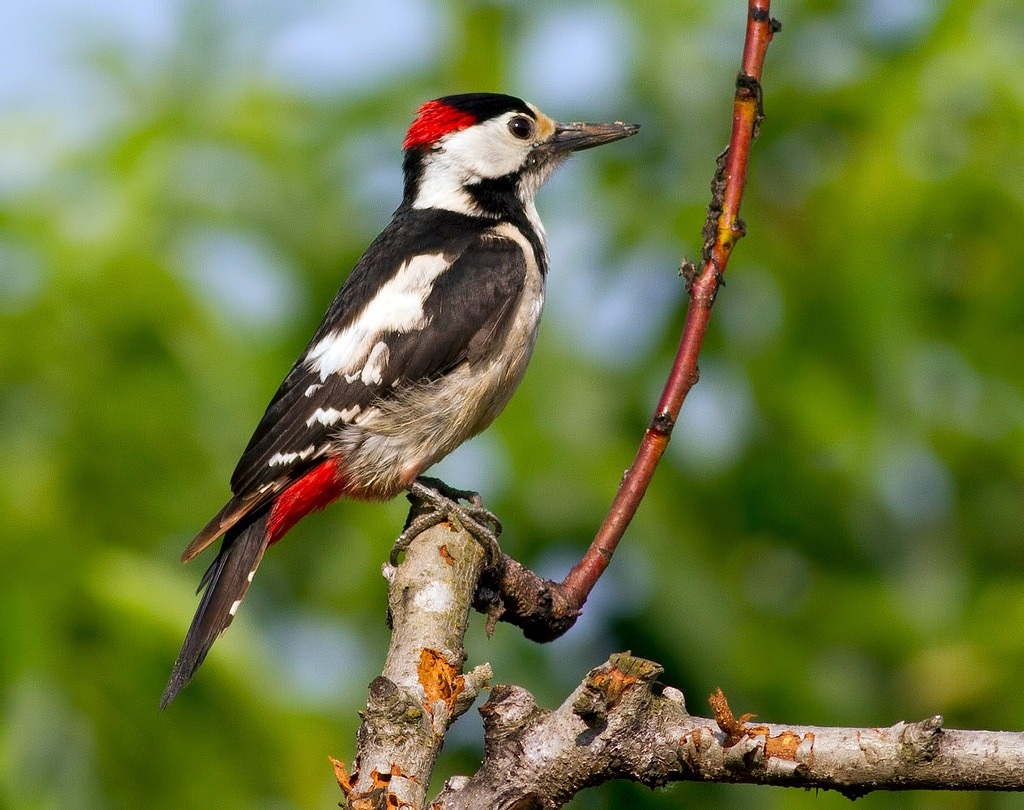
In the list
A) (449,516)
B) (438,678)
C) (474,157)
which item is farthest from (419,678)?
(474,157)

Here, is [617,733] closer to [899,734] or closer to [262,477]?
[899,734]

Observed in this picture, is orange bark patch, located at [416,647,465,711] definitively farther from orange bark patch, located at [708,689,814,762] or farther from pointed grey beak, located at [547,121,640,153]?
pointed grey beak, located at [547,121,640,153]

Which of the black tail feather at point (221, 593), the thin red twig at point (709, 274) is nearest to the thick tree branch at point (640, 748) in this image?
the thin red twig at point (709, 274)

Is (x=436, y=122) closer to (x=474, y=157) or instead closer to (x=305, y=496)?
(x=474, y=157)

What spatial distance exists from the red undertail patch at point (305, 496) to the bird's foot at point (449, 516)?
0.80 ft

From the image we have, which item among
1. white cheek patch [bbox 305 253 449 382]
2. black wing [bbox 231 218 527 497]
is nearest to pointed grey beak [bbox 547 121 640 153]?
black wing [bbox 231 218 527 497]

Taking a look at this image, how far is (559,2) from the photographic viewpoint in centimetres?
469

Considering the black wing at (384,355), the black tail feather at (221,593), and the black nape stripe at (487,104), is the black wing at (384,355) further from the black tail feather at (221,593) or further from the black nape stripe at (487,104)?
the black nape stripe at (487,104)

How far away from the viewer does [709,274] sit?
8.80 feet

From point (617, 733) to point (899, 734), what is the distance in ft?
1.51

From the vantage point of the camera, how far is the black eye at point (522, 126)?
454 cm

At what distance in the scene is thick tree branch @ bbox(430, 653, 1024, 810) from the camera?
6.20ft

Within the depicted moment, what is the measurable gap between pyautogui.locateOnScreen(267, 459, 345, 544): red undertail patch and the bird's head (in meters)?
1.18

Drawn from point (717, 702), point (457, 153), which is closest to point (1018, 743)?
point (717, 702)
